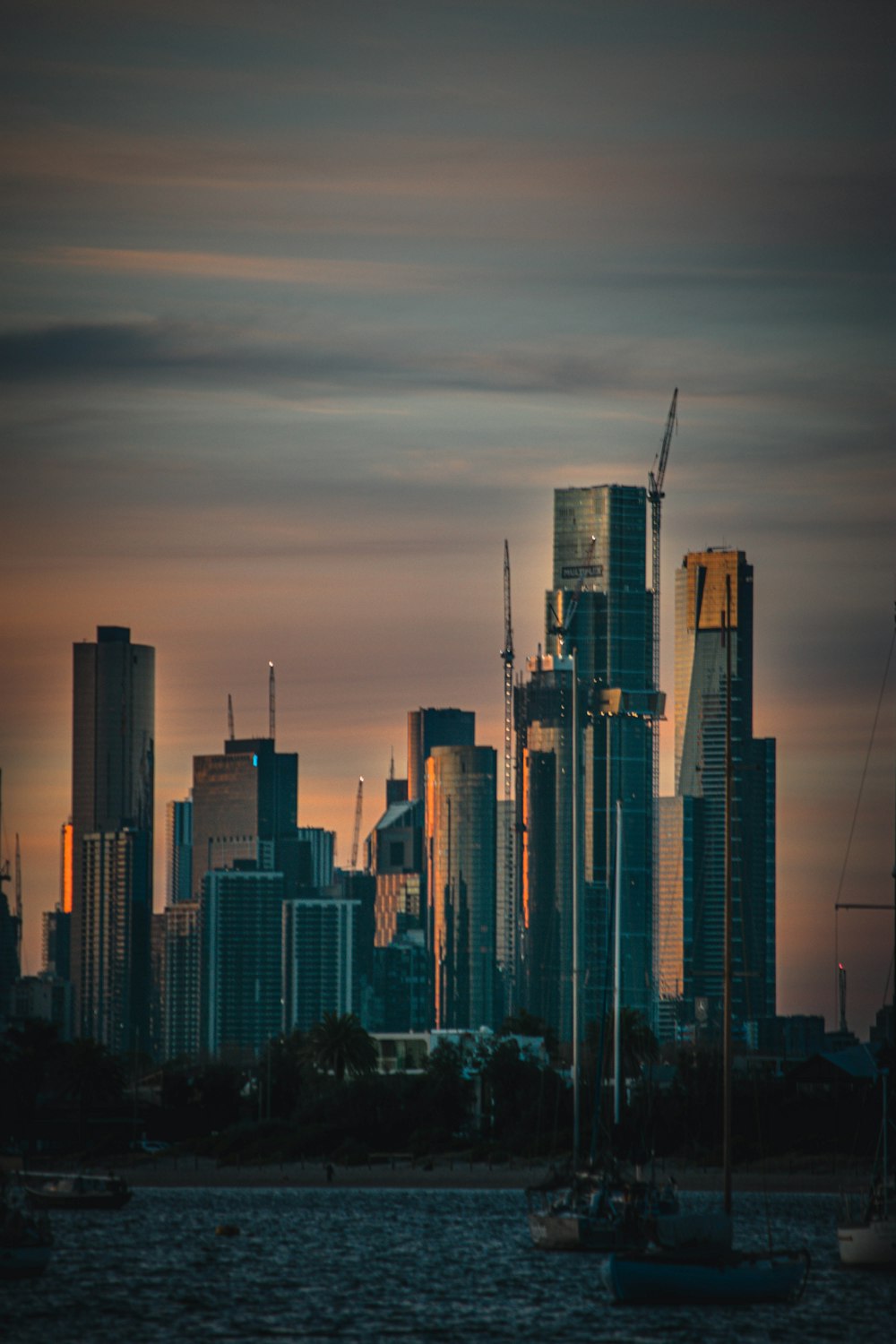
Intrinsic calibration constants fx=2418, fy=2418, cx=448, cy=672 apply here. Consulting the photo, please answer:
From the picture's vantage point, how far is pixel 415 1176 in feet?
553

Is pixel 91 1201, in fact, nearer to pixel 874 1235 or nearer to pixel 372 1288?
pixel 372 1288

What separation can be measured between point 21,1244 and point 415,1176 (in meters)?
77.6

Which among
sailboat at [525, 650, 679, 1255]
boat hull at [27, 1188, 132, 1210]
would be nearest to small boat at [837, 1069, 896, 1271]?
sailboat at [525, 650, 679, 1255]

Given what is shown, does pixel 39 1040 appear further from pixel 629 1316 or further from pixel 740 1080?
pixel 629 1316

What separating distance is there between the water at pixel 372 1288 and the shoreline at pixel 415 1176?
1668cm

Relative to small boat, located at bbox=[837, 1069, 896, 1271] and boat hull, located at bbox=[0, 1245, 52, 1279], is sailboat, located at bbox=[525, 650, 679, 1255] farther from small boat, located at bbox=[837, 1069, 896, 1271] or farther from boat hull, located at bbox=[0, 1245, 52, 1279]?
boat hull, located at bbox=[0, 1245, 52, 1279]

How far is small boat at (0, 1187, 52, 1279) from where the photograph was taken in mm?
93438

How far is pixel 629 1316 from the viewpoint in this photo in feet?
274

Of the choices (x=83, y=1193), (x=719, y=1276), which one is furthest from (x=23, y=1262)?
(x=83, y=1193)

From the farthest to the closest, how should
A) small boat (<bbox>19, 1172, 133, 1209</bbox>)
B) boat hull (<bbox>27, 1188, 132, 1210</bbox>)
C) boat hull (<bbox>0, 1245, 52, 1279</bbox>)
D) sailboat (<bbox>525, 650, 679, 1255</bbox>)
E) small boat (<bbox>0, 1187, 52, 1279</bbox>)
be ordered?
small boat (<bbox>19, 1172, 133, 1209</bbox>) → boat hull (<bbox>27, 1188, 132, 1210</bbox>) → sailboat (<bbox>525, 650, 679, 1255</bbox>) → boat hull (<bbox>0, 1245, 52, 1279</bbox>) → small boat (<bbox>0, 1187, 52, 1279</bbox>)

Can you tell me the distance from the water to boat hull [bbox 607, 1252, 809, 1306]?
1.03 meters

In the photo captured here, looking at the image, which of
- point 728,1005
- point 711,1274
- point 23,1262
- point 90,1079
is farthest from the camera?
point 90,1079

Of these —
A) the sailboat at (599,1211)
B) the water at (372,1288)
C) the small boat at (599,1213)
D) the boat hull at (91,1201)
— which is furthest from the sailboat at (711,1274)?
the boat hull at (91,1201)

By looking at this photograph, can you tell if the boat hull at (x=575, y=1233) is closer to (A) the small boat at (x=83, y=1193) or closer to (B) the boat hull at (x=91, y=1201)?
(B) the boat hull at (x=91, y=1201)
